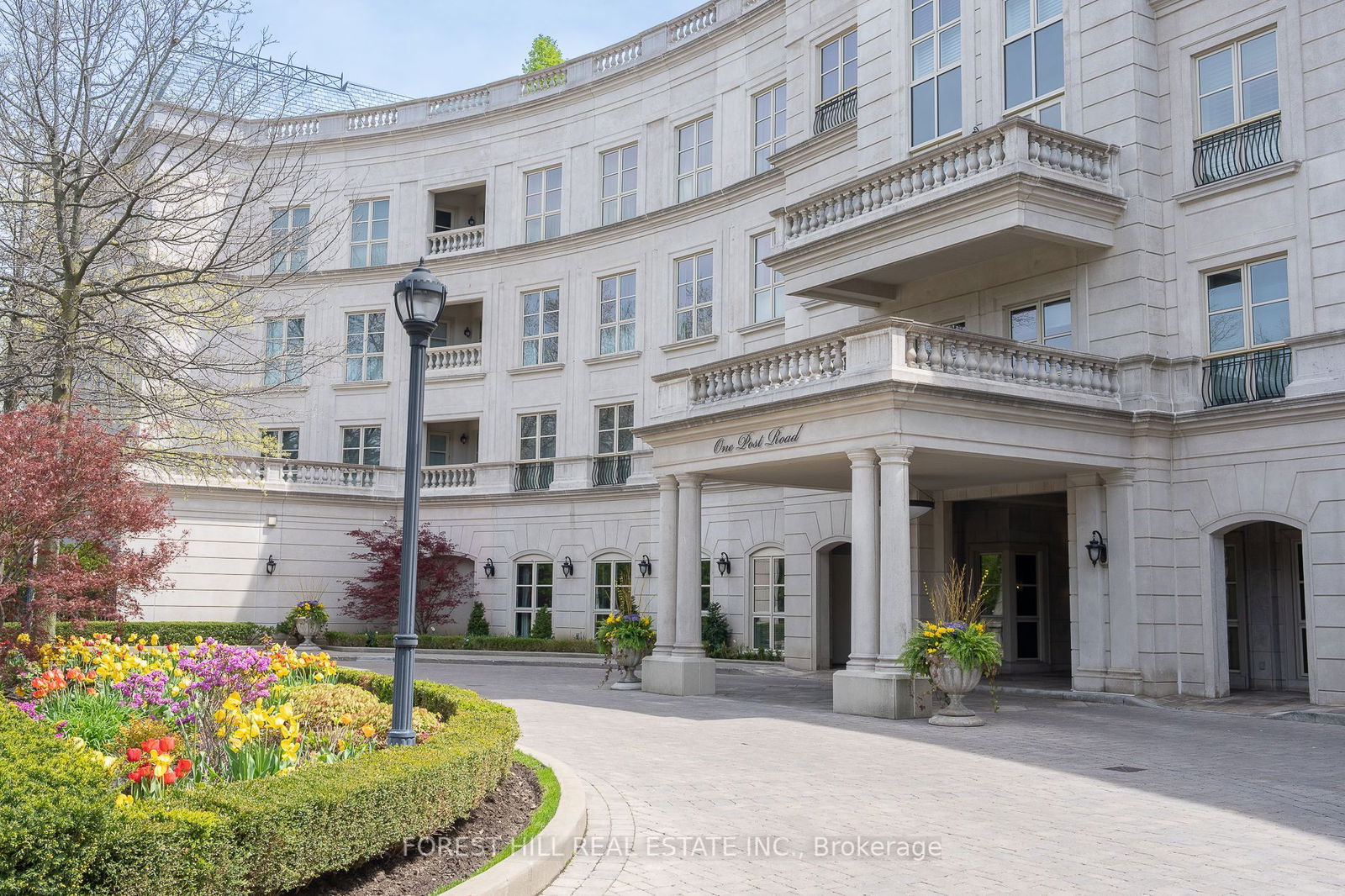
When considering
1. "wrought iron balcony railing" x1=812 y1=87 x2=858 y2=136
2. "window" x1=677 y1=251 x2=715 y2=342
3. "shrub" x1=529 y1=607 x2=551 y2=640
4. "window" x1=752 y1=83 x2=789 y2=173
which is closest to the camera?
"wrought iron balcony railing" x1=812 y1=87 x2=858 y2=136

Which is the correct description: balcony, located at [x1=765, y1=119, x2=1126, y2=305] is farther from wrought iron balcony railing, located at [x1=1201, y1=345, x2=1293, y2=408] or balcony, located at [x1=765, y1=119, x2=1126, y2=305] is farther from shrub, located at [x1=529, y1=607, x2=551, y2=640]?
shrub, located at [x1=529, y1=607, x2=551, y2=640]

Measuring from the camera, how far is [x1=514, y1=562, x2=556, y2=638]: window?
33344mm

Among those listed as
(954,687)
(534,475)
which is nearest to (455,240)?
(534,475)

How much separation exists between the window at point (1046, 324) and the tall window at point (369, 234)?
23.3m

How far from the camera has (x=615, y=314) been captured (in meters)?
33.2

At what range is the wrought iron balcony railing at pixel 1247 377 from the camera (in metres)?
18.0

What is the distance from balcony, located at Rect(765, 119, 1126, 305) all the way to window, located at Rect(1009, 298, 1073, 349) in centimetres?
123

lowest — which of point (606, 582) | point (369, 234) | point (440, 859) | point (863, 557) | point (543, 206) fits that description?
point (440, 859)

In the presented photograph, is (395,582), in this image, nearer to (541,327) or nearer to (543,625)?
(543,625)

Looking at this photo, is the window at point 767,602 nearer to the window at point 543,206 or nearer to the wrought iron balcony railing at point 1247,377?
the wrought iron balcony railing at point 1247,377

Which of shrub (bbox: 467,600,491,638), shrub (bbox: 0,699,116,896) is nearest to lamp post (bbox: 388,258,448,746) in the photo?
shrub (bbox: 0,699,116,896)

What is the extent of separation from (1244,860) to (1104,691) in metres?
11.5

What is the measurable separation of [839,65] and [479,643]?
1772 centimetres

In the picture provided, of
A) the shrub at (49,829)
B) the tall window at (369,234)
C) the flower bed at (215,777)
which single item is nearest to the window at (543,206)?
the tall window at (369,234)
